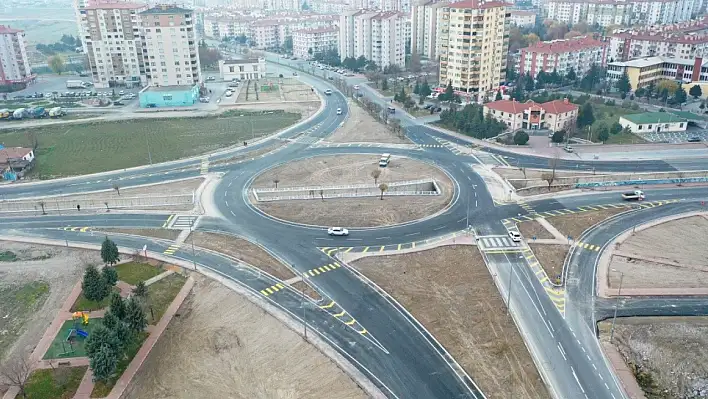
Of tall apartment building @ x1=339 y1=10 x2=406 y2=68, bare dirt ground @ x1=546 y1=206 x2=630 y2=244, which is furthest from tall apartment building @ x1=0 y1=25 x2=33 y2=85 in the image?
bare dirt ground @ x1=546 y1=206 x2=630 y2=244

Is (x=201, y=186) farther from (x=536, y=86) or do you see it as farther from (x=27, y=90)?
(x=27, y=90)

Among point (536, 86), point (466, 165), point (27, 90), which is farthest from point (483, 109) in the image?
point (27, 90)

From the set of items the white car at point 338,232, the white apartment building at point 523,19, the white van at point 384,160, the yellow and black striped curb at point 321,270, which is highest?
the white apartment building at point 523,19

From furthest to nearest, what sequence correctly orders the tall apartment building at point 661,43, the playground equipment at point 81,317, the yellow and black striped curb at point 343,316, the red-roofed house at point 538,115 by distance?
the tall apartment building at point 661,43
the red-roofed house at point 538,115
the playground equipment at point 81,317
the yellow and black striped curb at point 343,316

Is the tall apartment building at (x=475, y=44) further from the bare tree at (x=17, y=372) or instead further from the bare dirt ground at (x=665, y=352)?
the bare tree at (x=17, y=372)

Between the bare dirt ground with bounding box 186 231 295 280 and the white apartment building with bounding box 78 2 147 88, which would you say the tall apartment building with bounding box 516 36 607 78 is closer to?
the bare dirt ground with bounding box 186 231 295 280

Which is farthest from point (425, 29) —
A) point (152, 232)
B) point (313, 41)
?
point (152, 232)

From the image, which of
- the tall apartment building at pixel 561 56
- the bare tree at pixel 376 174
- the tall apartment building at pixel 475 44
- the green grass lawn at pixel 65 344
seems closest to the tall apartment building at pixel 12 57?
the tall apartment building at pixel 475 44

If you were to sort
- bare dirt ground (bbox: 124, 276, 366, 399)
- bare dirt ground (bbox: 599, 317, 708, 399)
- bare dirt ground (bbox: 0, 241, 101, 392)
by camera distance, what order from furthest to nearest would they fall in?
bare dirt ground (bbox: 0, 241, 101, 392), bare dirt ground (bbox: 599, 317, 708, 399), bare dirt ground (bbox: 124, 276, 366, 399)
